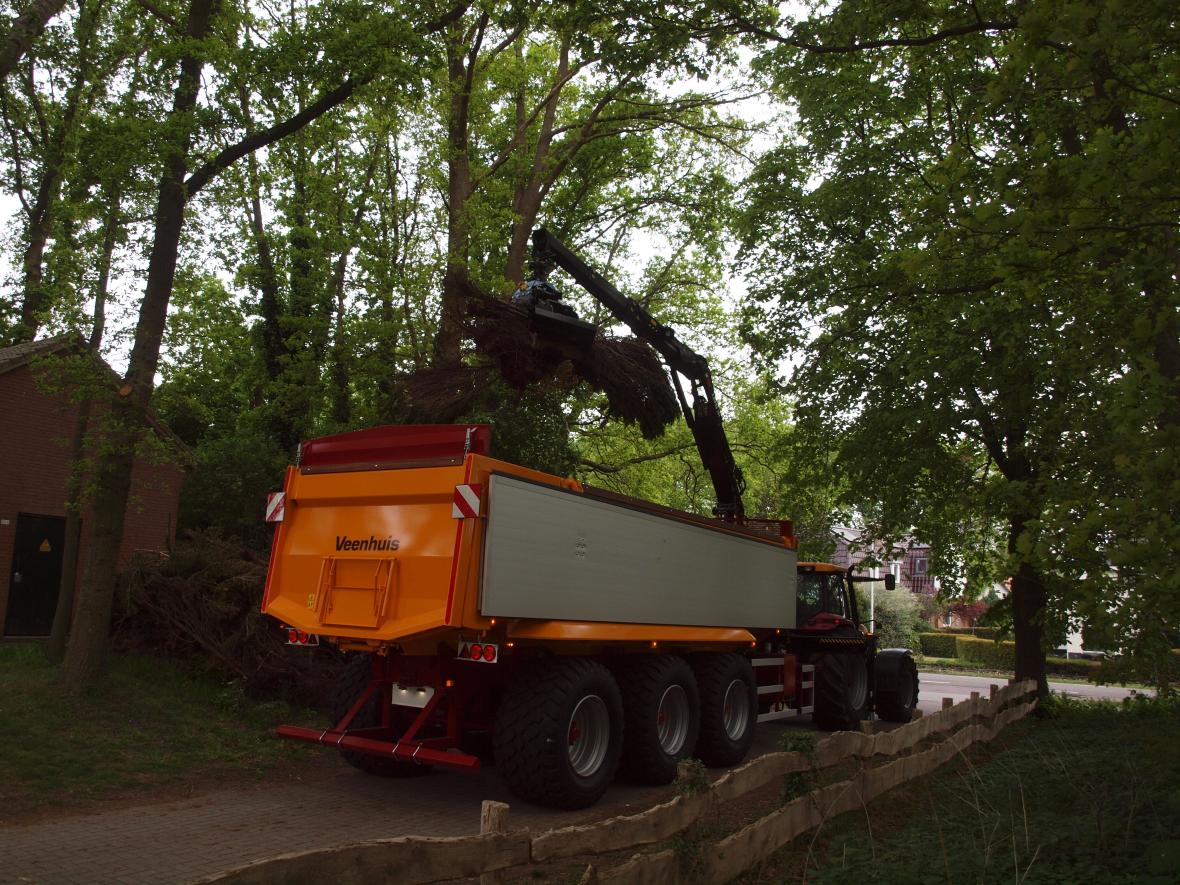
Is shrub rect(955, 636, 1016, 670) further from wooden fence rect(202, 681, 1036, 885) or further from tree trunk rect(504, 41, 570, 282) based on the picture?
wooden fence rect(202, 681, 1036, 885)

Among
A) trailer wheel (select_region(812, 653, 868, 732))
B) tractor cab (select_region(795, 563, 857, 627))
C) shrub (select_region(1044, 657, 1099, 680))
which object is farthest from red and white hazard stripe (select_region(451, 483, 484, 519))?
shrub (select_region(1044, 657, 1099, 680))

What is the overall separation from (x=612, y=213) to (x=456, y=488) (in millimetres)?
17186

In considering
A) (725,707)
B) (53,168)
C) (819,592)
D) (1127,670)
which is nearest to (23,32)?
(53,168)

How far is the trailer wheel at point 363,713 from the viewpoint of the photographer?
8.59 metres

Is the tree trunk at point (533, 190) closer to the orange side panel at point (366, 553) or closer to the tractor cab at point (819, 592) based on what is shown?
the tractor cab at point (819, 592)

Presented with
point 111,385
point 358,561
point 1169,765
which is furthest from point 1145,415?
point 111,385

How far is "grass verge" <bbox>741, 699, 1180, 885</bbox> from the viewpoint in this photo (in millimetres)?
5465

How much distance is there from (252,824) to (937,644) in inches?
1629

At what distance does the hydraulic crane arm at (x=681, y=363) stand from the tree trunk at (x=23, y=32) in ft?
17.9

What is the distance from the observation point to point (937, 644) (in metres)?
43.4

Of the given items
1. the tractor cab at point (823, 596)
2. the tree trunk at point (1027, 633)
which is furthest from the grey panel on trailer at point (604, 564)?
the tree trunk at point (1027, 633)

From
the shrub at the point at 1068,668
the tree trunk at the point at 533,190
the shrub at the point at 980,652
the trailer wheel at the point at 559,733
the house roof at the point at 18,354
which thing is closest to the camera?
the trailer wheel at the point at 559,733

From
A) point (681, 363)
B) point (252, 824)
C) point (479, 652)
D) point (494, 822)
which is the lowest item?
point (252, 824)

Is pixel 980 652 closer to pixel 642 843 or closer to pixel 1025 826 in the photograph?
pixel 1025 826
